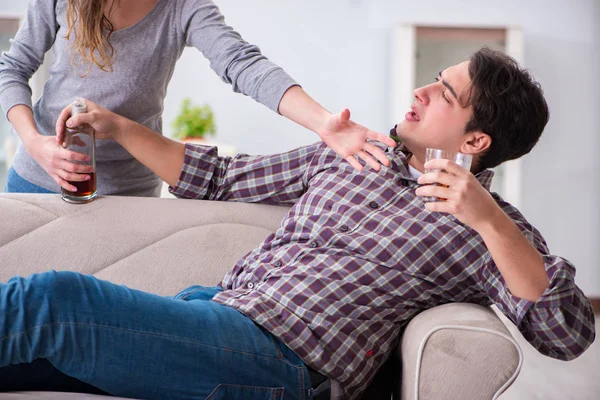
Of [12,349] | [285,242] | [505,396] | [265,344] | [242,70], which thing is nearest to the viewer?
[12,349]

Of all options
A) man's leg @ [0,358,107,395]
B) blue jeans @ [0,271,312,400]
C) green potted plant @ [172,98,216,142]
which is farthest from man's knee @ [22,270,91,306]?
green potted plant @ [172,98,216,142]

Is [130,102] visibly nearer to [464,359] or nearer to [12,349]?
[12,349]

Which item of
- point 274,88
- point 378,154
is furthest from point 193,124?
point 378,154

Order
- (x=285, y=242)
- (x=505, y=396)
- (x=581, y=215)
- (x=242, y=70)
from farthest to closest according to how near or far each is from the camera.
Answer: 1. (x=581, y=215)
2. (x=505, y=396)
3. (x=242, y=70)
4. (x=285, y=242)

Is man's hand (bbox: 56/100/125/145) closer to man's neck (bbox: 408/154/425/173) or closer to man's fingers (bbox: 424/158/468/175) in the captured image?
man's neck (bbox: 408/154/425/173)

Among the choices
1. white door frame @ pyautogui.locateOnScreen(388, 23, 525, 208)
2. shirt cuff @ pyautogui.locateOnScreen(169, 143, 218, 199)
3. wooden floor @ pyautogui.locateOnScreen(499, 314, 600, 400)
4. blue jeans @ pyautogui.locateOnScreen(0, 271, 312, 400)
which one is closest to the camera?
blue jeans @ pyautogui.locateOnScreen(0, 271, 312, 400)

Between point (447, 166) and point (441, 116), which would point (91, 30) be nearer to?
point (441, 116)

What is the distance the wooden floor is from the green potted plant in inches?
92.8

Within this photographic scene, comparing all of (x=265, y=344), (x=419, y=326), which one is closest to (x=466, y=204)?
(x=419, y=326)

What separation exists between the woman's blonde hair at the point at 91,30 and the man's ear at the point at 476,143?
0.97 m

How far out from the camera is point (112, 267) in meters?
1.90

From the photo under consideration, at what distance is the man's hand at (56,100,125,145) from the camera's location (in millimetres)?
1814

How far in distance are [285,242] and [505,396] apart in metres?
1.72

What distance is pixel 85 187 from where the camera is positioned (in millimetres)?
1931
